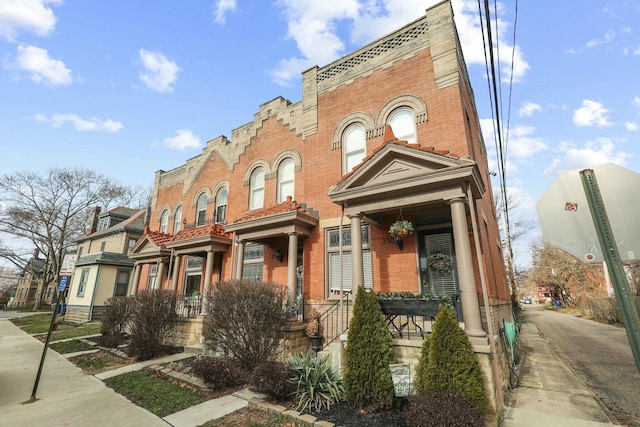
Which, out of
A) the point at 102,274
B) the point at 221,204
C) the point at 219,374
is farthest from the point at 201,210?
the point at 219,374

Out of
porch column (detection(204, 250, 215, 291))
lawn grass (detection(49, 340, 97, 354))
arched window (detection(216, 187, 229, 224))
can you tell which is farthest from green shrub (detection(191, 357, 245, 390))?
arched window (detection(216, 187, 229, 224))

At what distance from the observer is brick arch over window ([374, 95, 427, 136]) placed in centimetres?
967

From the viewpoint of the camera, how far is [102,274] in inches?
880

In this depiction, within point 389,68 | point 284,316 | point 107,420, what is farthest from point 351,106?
point 107,420

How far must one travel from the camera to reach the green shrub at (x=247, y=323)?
7461 millimetres

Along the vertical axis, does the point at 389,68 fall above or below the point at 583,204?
above

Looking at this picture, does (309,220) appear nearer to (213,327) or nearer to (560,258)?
(213,327)

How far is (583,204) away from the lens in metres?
2.84

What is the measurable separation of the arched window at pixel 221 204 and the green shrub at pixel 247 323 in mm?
8454

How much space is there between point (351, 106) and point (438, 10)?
411 centimetres

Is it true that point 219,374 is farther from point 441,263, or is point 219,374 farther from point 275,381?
point 441,263

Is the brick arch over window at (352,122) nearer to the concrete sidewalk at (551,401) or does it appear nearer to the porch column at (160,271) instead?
the concrete sidewalk at (551,401)

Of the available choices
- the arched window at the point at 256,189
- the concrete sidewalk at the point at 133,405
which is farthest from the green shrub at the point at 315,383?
the arched window at the point at 256,189

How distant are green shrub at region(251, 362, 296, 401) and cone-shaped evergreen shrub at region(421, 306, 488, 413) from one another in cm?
251
